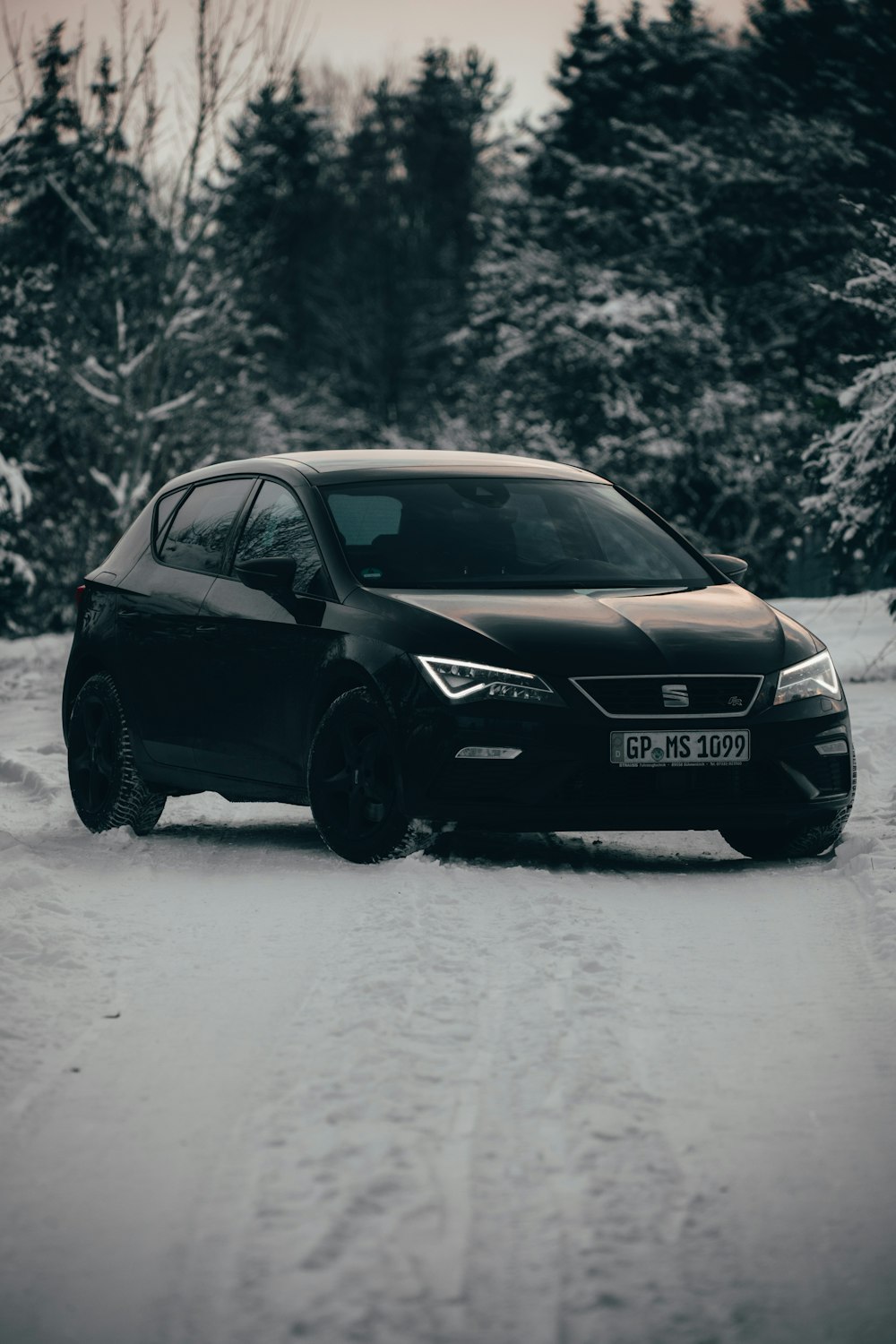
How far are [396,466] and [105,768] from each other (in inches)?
75.1

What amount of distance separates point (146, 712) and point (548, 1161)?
5499 mm

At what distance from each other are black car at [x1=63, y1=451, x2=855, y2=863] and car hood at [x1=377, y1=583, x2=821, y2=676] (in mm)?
12

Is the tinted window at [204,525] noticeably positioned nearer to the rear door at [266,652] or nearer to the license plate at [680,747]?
the rear door at [266,652]

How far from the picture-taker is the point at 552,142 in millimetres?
45156

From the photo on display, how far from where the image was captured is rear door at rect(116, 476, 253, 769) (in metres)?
9.11

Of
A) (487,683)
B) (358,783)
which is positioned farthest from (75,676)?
(487,683)

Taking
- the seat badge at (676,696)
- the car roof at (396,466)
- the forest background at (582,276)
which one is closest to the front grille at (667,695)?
the seat badge at (676,696)

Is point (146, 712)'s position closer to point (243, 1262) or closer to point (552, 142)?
point (243, 1262)

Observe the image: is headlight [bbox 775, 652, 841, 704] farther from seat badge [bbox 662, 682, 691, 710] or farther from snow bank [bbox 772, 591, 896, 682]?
snow bank [bbox 772, 591, 896, 682]

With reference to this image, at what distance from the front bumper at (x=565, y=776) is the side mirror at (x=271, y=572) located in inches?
43.2

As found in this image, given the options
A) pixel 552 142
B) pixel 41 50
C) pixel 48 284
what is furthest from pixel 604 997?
pixel 552 142

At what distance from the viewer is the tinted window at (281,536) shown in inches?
337

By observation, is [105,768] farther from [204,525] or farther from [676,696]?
[676,696]

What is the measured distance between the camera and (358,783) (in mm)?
7895
